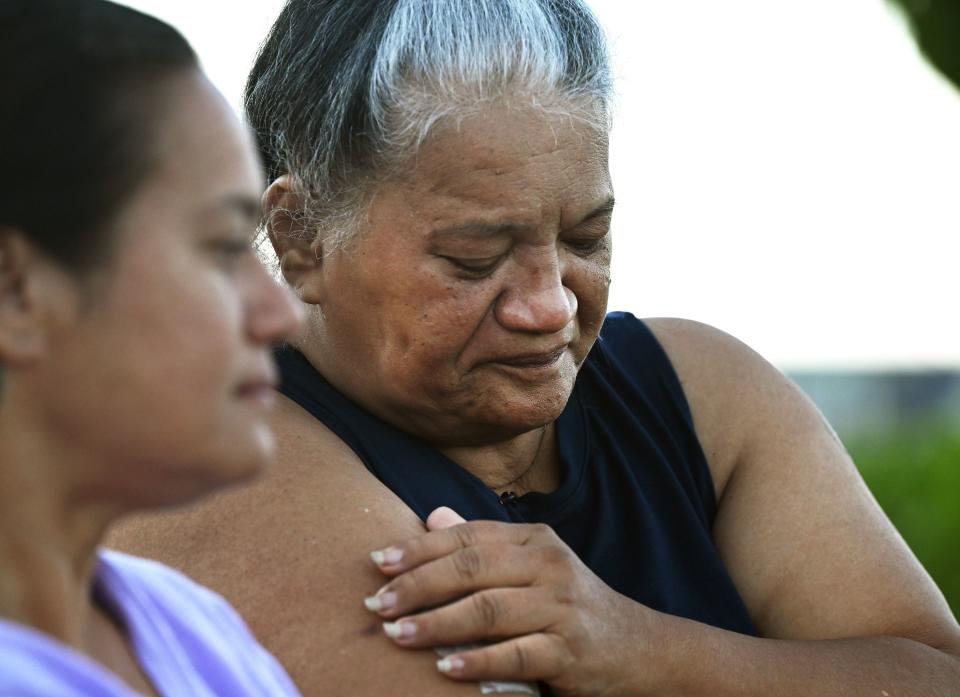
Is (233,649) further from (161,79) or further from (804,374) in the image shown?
(804,374)

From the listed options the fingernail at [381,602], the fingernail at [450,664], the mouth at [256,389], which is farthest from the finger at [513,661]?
the mouth at [256,389]

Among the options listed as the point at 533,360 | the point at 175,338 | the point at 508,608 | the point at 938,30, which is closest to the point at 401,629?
the point at 508,608

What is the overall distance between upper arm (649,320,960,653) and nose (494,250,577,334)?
65 cm

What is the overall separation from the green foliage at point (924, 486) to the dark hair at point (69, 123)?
585 cm

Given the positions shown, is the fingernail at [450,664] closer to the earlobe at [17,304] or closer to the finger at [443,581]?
the finger at [443,581]

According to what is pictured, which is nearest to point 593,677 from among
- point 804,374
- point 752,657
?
point 752,657

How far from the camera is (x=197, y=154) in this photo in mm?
1544

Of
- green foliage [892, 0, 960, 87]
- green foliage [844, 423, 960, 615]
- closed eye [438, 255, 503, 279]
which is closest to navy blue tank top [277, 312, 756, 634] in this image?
closed eye [438, 255, 503, 279]

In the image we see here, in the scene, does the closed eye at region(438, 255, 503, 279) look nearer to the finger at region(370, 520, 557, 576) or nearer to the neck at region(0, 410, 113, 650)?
the finger at region(370, 520, 557, 576)

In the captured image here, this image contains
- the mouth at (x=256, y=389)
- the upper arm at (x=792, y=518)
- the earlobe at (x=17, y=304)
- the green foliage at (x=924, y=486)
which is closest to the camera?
the earlobe at (x=17, y=304)

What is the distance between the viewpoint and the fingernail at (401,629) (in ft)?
7.29

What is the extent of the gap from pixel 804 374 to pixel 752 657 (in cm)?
1999

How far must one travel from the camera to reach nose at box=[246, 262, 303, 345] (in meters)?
1.58

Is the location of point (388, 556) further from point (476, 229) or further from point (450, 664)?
point (476, 229)
